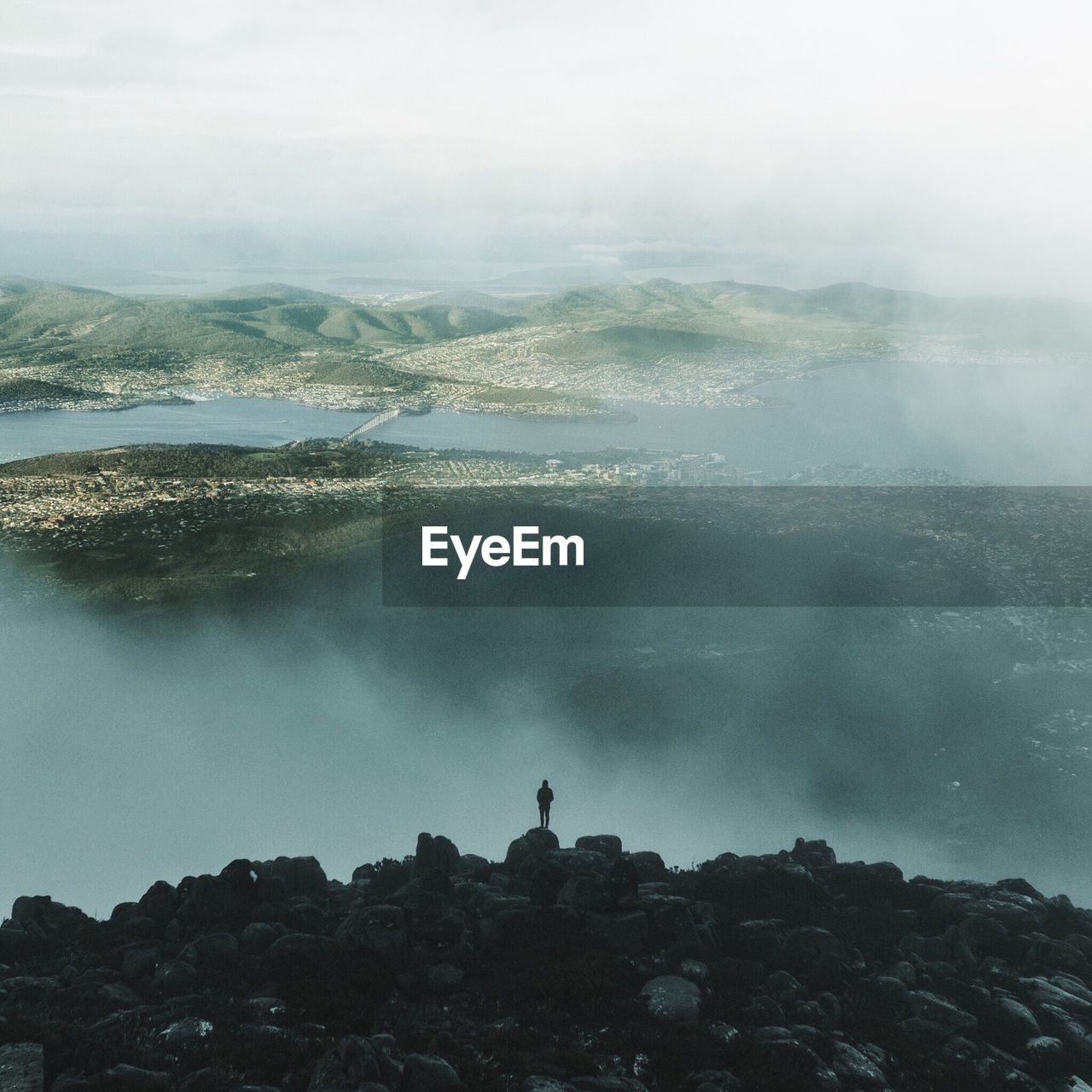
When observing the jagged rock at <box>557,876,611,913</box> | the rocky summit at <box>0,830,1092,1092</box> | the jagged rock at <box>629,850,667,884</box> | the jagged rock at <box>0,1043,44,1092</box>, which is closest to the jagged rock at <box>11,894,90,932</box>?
the rocky summit at <box>0,830,1092,1092</box>

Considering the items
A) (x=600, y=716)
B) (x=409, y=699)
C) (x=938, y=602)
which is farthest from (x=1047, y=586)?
(x=409, y=699)

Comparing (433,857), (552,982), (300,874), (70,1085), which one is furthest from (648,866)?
(70,1085)

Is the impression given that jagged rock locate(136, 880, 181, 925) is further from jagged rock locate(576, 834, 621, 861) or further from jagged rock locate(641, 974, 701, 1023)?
jagged rock locate(641, 974, 701, 1023)

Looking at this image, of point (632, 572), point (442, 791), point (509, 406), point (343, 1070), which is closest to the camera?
point (343, 1070)

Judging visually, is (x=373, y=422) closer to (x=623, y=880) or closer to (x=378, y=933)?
(x=623, y=880)

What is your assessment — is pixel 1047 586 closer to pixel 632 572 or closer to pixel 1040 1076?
pixel 632 572
